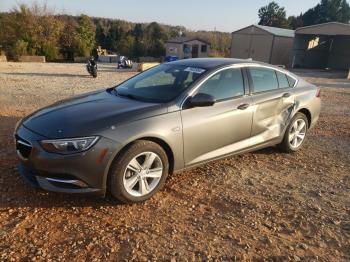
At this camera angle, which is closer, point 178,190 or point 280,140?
point 178,190

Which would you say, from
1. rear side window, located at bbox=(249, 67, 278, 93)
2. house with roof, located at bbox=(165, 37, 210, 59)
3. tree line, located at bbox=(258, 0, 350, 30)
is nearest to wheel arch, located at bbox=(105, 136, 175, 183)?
rear side window, located at bbox=(249, 67, 278, 93)

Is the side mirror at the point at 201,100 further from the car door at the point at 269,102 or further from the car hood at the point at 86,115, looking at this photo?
the car door at the point at 269,102

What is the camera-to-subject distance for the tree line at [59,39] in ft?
132

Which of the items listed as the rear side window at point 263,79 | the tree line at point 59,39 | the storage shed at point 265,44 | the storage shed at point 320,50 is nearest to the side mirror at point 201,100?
the rear side window at point 263,79

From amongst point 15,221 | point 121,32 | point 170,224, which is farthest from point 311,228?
point 121,32

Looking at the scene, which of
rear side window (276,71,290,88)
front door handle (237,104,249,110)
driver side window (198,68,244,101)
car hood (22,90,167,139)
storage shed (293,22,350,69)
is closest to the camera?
car hood (22,90,167,139)

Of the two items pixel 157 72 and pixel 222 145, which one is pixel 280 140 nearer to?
pixel 222 145

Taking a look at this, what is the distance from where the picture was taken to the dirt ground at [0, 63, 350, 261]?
3.15 meters

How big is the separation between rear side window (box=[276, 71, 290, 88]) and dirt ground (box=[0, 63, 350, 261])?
4.31 ft

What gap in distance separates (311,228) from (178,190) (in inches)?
62.8

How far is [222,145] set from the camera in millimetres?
4668

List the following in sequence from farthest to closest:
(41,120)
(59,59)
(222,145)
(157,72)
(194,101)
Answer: (59,59)
(157,72)
(222,145)
(194,101)
(41,120)

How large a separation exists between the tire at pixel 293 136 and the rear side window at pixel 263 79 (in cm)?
75

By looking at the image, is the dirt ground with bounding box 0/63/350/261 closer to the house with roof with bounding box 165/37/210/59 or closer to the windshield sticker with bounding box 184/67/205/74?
the windshield sticker with bounding box 184/67/205/74
